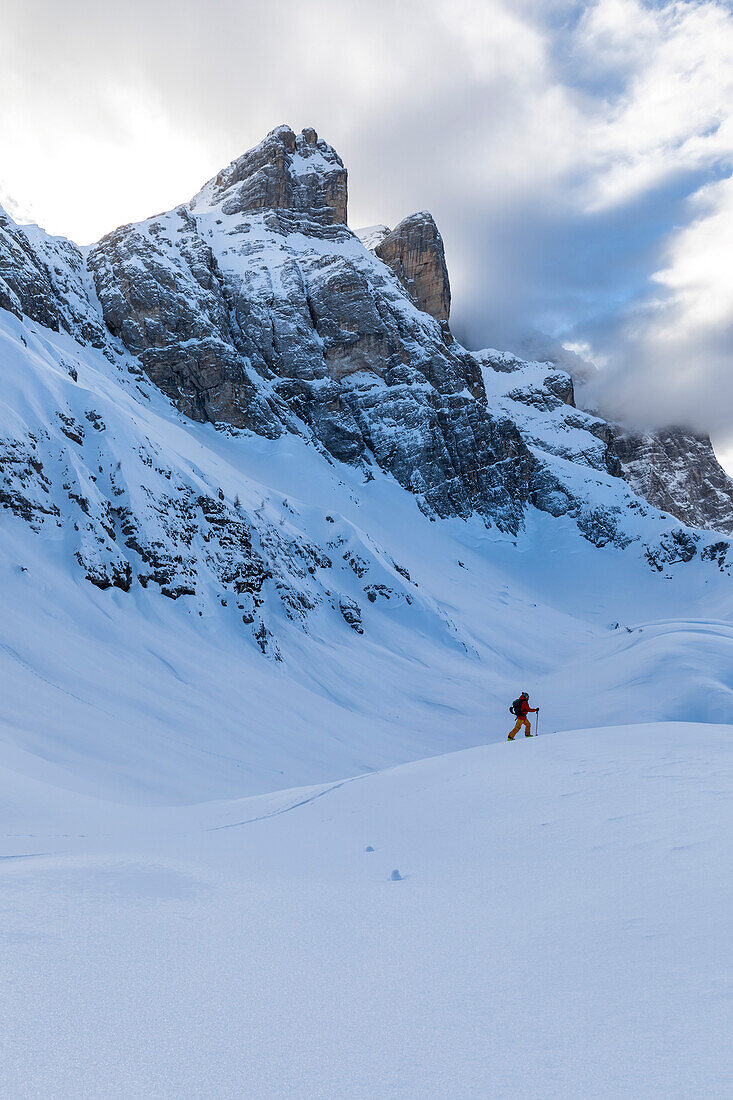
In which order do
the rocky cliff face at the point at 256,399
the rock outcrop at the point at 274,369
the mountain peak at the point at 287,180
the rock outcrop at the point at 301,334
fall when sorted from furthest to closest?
1. the mountain peak at the point at 287,180
2. the rock outcrop at the point at 301,334
3. the rock outcrop at the point at 274,369
4. the rocky cliff face at the point at 256,399

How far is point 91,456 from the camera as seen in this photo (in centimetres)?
3512

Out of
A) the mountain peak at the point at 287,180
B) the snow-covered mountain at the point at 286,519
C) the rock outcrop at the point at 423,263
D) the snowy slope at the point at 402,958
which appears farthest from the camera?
the rock outcrop at the point at 423,263

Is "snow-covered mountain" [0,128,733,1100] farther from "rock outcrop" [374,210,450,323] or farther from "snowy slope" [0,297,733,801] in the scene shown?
"rock outcrop" [374,210,450,323]

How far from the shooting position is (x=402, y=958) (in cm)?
403

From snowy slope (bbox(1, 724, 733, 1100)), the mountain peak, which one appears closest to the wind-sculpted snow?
snowy slope (bbox(1, 724, 733, 1100))

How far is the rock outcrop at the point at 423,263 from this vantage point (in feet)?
415

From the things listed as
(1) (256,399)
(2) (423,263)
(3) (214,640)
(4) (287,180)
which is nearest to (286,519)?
(3) (214,640)

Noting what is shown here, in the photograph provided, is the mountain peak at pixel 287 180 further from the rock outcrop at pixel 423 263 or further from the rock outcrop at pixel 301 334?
the rock outcrop at pixel 423 263

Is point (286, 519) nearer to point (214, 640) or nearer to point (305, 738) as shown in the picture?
point (214, 640)

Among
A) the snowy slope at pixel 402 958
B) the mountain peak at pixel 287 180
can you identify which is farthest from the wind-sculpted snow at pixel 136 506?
the mountain peak at pixel 287 180

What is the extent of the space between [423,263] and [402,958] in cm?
13754

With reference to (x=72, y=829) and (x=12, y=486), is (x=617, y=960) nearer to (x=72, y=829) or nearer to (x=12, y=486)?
(x=72, y=829)

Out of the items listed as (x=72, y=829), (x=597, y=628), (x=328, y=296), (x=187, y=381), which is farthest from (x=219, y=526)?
(x=328, y=296)

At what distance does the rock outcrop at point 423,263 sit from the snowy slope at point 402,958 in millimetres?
129603
